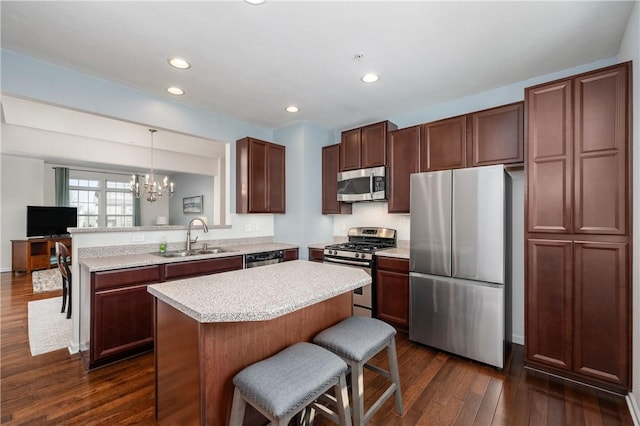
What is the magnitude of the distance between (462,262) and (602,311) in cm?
97

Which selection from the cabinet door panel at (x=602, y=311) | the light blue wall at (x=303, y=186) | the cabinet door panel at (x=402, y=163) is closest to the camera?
the cabinet door panel at (x=602, y=311)

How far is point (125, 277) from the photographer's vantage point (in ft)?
8.39

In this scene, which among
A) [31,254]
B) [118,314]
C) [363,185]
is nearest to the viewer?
[118,314]

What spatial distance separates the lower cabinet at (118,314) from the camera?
2.41 m

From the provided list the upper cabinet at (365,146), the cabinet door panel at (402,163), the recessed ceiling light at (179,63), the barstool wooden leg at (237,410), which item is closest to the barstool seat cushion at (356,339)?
the barstool wooden leg at (237,410)

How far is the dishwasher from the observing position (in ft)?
11.5

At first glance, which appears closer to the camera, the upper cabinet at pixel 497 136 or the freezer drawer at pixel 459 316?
the freezer drawer at pixel 459 316

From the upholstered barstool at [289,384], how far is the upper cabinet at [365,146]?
275 centimetres

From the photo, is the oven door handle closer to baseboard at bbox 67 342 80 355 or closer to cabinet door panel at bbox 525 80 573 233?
cabinet door panel at bbox 525 80 573 233

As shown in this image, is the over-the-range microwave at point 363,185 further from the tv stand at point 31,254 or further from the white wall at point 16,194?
Answer: the white wall at point 16,194

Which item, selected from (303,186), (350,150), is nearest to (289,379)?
(303,186)

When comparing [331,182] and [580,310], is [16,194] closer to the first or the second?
[331,182]

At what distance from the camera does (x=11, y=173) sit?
660cm

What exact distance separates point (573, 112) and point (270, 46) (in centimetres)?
240
